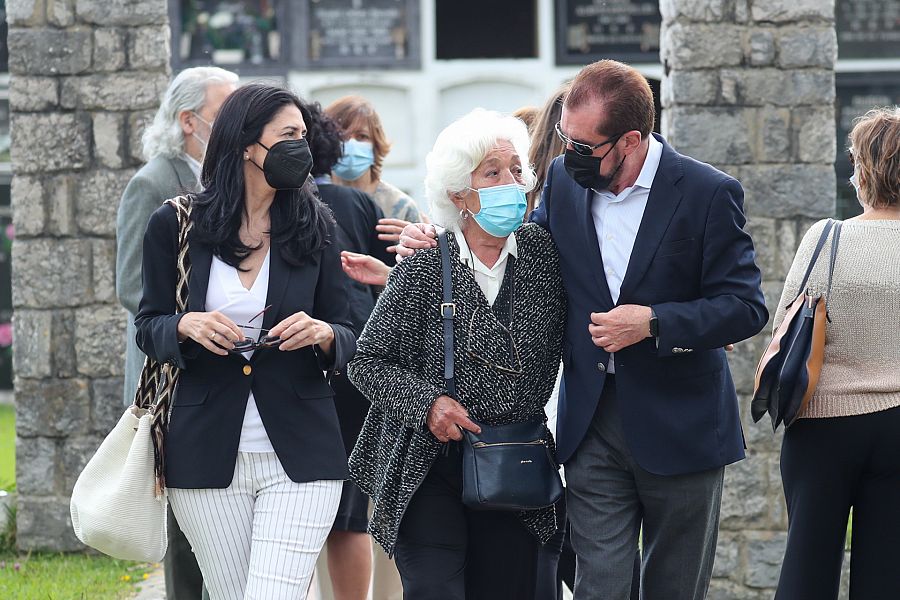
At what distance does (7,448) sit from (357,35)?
460 centimetres

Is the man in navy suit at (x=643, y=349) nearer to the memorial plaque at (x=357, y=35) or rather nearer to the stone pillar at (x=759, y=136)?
the stone pillar at (x=759, y=136)

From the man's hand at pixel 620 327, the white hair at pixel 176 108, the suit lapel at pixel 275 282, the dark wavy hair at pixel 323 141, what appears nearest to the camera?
the man's hand at pixel 620 327

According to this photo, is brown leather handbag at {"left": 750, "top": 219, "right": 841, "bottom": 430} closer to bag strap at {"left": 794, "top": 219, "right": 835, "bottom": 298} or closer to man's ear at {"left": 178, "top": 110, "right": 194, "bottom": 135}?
bag strap at {"left": 794, "top": 219, "right": 835, "bottom": 298}

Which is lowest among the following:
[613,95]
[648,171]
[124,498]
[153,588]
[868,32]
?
[153,588]

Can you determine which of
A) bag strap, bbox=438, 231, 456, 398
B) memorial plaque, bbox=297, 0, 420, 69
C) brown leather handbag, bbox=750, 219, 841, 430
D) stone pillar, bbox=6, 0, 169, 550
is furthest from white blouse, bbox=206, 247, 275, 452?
memorial plaque, bbox=297, 0, 420, 69

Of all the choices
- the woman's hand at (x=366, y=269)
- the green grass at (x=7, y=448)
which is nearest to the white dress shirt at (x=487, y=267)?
the woman's hand at (x=366, y=269)

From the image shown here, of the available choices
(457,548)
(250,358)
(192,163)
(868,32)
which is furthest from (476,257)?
(868,32)

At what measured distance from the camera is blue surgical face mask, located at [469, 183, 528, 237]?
3.65 metres

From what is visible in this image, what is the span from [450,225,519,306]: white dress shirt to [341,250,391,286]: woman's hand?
0.55 metres

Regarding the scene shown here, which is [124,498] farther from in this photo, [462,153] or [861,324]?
[861,324]

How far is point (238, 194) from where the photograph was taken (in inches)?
147

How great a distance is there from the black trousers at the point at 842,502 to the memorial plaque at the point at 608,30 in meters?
7.49

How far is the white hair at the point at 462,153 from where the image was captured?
371cm

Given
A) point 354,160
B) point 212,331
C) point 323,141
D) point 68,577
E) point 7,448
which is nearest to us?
point 212,331
